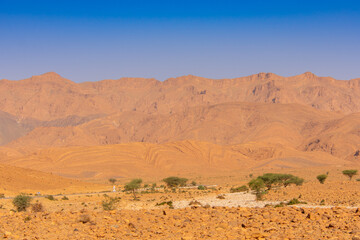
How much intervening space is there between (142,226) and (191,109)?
172263mm

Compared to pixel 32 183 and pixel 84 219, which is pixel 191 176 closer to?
pixel 32 183

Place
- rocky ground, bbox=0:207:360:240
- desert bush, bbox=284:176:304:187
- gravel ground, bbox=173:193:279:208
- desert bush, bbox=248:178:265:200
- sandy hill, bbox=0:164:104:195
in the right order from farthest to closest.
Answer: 1. sandy hill, bbox=0:164:104:195
2. desert bush, bbox=284:176:304:187
3. desert bush, bbox=248:178:265:200
4. gravel ground, bbox=173:193:279:208
5. rocky ground, bbox=0:207:360:240

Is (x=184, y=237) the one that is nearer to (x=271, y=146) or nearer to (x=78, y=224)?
(x=78, y=224)

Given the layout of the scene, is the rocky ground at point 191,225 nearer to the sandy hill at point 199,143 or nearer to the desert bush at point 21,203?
the desert bush at point 21,203

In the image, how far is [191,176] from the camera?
85938 millimetres

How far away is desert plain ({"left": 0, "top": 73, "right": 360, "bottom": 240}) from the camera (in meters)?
13.4

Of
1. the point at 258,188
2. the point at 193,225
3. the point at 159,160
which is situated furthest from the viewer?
the point at 159,160

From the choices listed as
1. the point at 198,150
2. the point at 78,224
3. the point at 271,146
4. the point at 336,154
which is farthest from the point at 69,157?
the point at 78,224

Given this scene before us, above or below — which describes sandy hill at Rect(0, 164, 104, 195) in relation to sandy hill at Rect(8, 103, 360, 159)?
below

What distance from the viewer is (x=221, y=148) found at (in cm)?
11575

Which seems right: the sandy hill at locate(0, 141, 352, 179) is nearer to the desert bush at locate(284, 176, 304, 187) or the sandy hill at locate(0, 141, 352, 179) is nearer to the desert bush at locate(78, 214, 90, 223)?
the desert bush at locate(284, 176, 304, 187)

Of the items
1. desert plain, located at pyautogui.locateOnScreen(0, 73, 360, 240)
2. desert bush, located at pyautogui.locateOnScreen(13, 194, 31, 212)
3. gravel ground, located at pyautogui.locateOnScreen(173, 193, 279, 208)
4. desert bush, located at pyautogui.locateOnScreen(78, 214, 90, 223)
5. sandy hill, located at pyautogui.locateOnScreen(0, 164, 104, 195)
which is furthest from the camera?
sandy hill, located at pyautogui.locateOnScreen(0, 164, 104, 195)

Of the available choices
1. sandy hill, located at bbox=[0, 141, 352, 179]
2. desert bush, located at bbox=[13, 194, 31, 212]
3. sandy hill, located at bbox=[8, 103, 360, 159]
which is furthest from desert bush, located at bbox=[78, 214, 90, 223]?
sandy hill, located at bbox=[8, 103, 360, 159]

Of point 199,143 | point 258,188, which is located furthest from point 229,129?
point 258,188
